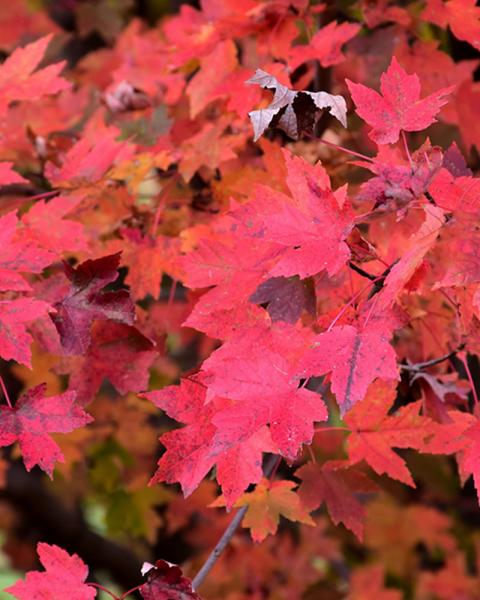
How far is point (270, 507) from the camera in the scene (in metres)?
1.42

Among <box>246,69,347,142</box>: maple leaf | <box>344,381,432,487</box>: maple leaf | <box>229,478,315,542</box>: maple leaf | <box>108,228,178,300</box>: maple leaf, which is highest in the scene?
<box>246,69,347,142</box>: maple leaf

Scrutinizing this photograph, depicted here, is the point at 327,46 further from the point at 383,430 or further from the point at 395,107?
the point at 383,430

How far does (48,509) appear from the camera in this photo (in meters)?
3.33

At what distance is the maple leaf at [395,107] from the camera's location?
1.21 metres

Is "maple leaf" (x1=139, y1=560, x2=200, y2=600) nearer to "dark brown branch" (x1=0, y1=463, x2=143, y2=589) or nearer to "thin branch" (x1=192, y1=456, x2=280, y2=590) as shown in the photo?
"thin branch" (x1=192, y1=456, x2=280, y2=590)

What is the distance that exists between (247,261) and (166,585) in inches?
18.1

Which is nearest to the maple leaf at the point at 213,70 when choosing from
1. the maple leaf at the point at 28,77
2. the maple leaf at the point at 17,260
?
the maple leaf at the point at 28,77

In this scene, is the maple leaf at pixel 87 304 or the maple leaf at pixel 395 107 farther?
the maple leaf at pixel 87 304

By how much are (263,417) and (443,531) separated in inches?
109

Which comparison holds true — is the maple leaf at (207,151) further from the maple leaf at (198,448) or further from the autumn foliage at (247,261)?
the maple leaf at (198,448)

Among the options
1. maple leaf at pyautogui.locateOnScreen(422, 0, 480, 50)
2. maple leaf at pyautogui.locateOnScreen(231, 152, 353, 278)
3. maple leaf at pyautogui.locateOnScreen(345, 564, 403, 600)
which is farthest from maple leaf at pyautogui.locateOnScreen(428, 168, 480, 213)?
maple leaf at pyautogui.locateOnScreen(345, 564, 403, 600)

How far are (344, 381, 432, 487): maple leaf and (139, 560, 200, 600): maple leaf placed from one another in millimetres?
374

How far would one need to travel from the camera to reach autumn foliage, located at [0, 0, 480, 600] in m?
1.14

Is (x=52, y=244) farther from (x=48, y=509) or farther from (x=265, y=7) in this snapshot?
(x=48, y=509)
